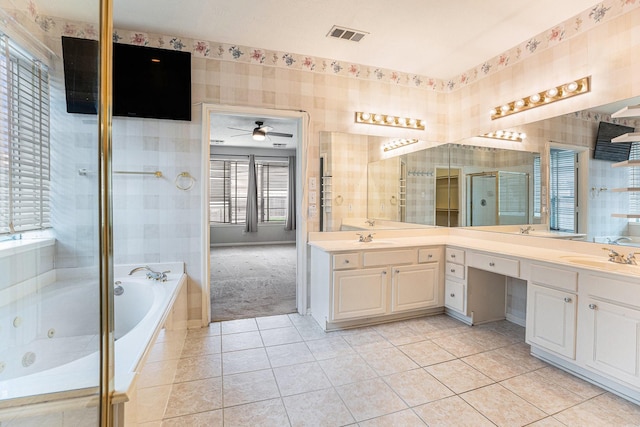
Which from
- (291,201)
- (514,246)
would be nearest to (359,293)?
(514,246)

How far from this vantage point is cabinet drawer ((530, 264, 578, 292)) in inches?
80.8

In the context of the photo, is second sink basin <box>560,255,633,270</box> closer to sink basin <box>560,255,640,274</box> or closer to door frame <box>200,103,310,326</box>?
sink basin <box>560,255,640,274</box>

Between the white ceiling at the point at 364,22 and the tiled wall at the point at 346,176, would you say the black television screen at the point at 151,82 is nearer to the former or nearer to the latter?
the white ceiling at the point at 364,22

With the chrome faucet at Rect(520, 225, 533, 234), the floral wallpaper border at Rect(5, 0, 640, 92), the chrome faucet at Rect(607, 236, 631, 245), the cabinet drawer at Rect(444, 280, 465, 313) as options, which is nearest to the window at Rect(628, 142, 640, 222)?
the chrome faucet at Rect(607, 236, 631, 245)

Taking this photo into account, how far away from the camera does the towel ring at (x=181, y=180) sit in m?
2.86

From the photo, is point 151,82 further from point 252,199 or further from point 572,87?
point 252,199

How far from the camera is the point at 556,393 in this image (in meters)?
1.91

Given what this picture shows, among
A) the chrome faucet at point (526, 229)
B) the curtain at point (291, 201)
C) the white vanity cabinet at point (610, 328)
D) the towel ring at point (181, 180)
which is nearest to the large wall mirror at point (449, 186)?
the chrome faucet at point (526, 229)

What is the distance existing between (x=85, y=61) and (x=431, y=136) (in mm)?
3557

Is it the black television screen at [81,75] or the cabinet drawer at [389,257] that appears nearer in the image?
the black television screen at [81,75]

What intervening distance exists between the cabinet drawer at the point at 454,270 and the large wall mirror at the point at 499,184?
692mm

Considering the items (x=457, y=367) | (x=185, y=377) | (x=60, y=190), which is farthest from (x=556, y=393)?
(x=60, y=190)

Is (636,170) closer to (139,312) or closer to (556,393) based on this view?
(556,393)

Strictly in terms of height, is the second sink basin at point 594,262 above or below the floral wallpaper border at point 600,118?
below
